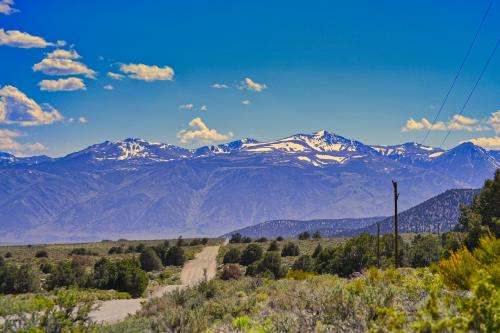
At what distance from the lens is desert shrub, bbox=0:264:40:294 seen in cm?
4522

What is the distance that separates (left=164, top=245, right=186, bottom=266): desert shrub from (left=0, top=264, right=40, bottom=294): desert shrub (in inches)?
1411

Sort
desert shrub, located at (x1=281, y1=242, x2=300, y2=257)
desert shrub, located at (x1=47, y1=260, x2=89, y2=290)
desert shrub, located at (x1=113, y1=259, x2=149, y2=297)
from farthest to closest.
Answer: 1. desert shrub, located at (x1=281, y1=242, x2=300, y2=257)
2. desert shrub, located at (x1=47, y1=260, x2=89, y2=290)
3. desert shrub, located at (x1=113, y1=259, x2=149, y2=297)

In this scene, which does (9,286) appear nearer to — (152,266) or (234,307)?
(152,266)

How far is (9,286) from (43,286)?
11.0 feet

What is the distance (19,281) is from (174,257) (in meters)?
37.3

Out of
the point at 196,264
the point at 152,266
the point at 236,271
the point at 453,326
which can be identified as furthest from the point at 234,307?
the point at 196,264

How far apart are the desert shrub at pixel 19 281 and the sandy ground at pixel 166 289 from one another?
10584 millimetres

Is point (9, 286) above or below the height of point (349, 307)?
below

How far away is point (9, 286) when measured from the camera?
150ft

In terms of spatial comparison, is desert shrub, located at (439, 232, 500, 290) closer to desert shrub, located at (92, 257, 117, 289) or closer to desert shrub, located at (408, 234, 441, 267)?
desert shrub, located at (92, 257, 117, 289)

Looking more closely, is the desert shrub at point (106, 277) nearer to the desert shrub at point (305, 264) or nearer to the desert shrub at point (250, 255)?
the desert shrub at point (305, 264)

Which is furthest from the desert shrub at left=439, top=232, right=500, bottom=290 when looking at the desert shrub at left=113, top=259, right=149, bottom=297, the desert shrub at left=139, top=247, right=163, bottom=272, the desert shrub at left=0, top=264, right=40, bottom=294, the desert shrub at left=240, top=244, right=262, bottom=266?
the desert shrub at left=240, top=244, right=262, bottom=266

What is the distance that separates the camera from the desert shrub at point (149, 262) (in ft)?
236

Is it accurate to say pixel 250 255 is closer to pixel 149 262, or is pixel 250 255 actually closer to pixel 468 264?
pixel 149 262
